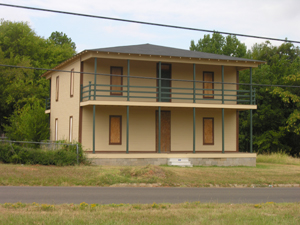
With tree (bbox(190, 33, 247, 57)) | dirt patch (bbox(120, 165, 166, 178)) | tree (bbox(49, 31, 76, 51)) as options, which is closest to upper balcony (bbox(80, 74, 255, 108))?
dirt patch (bbox(120, 165, 166, 178))

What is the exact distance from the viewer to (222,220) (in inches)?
325

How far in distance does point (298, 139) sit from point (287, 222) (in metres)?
33.9

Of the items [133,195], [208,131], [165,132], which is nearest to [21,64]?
[165,132]

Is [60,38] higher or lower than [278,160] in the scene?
higher

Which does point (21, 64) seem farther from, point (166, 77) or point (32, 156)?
point (32, 156)

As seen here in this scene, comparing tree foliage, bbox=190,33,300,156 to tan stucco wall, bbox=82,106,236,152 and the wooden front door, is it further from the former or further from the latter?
the wooden front door

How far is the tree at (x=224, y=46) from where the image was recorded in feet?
175

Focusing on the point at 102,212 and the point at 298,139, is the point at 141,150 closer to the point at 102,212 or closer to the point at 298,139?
the point at 102,212

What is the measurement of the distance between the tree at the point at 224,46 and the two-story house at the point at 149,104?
90.1 ft

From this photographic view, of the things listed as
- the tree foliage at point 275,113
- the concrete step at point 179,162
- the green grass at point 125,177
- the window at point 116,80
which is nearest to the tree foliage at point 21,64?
the window at point 116,80

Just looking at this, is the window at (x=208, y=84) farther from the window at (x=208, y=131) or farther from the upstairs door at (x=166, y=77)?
the upstairs door at (x=166, y=77)

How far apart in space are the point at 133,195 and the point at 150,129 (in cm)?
1247

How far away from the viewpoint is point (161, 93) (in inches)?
964

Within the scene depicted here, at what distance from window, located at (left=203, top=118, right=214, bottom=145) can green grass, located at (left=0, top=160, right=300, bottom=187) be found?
25.4 feet
